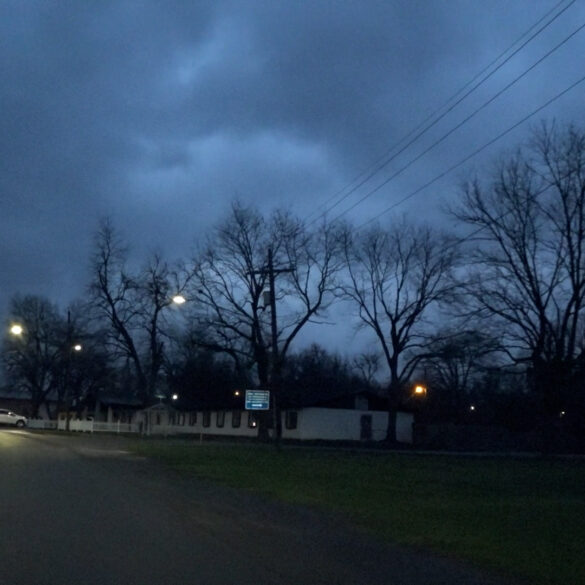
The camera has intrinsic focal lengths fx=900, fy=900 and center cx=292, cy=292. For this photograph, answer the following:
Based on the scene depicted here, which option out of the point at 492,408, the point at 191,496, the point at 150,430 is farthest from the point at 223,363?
the point at 191,496

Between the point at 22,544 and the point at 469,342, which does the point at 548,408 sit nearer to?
the point at 469,342

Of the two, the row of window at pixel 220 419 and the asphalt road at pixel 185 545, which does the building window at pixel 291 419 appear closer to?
the row of window at pixel 220 419

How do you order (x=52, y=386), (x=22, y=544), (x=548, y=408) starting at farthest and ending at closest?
(x=52, y=386), (x=548, y=408), (x=22, y=544)

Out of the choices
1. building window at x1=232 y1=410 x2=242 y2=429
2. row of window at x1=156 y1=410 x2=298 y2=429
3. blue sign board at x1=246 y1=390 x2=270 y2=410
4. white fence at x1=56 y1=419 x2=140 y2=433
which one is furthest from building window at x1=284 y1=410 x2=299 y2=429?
blue sign board at x1=246 y1=390 x2=270 y2=410

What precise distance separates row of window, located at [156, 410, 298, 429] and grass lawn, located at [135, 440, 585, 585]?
3114 centimetres

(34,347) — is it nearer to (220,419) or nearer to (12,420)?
(12,420)

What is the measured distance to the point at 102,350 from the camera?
85.3 m

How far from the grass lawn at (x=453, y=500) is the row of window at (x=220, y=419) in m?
31.1

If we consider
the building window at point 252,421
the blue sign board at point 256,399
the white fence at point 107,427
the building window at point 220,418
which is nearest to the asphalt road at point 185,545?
the blue sign board at point 256,399

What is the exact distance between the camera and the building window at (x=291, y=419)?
224 ft

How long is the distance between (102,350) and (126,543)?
7437cm

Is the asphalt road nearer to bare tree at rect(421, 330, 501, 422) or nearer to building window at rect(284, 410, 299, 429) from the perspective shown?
bare tree at rect(421, 330, 501, 422)

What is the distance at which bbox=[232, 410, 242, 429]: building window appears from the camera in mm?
74125

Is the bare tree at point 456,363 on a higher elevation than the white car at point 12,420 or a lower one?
higher
